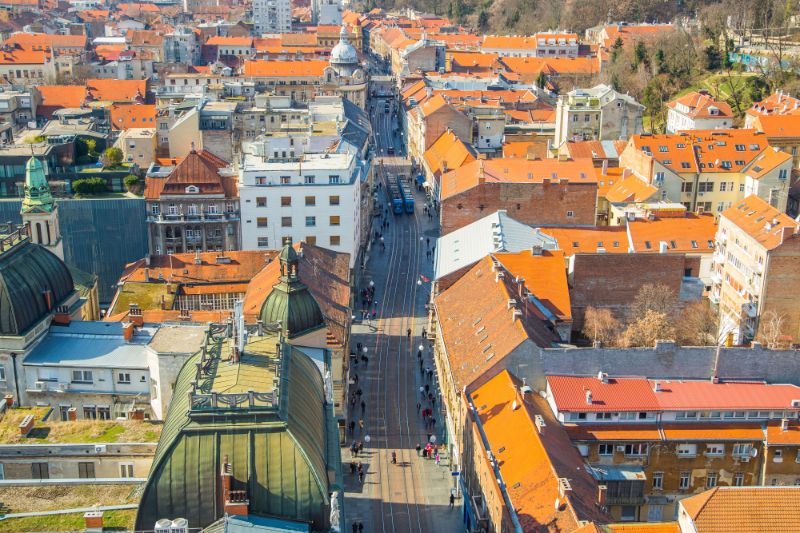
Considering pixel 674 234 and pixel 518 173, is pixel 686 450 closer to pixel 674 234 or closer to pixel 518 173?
pixel 674 234

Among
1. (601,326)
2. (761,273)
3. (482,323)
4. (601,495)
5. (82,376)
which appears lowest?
(601,495)

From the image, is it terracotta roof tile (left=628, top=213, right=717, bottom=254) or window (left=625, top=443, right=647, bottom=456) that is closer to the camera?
window (left=625, top=443, right=647, bottom=456)

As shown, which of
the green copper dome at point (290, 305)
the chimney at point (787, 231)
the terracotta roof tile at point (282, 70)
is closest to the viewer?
the green copper dome at point (290, 305)

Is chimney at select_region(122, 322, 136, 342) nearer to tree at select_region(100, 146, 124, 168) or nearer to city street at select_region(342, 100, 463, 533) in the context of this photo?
city street at select_region(342, 100, 463, 533)

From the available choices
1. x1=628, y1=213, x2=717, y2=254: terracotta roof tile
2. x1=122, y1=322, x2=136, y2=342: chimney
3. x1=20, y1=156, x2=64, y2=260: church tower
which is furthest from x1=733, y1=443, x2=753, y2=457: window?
x1=20, y1=156, x2=64, y2=260: church tower

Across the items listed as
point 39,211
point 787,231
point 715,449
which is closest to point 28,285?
point 39,211

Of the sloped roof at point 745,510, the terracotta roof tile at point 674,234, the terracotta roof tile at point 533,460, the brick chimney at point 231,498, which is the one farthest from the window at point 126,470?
the terracotta roof tile at point 674,234

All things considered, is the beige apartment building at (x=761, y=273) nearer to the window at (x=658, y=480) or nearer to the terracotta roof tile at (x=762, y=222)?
the terracotta roof tile at (x=762, y=222)
